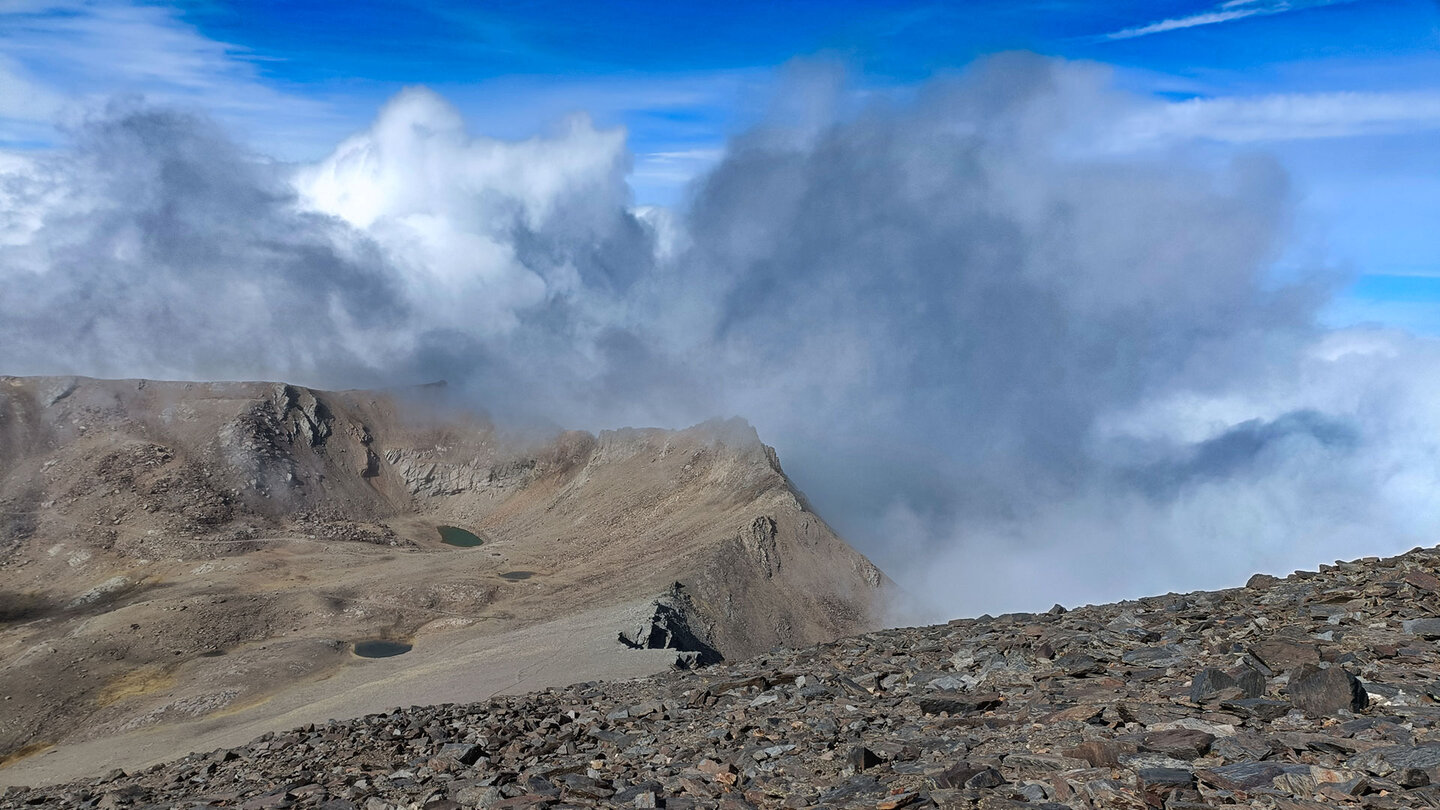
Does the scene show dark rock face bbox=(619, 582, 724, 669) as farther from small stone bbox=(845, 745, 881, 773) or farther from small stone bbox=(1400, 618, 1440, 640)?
small stone bbox=(1400, 618, 1440, 640)

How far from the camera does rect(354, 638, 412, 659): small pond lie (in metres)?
42.3

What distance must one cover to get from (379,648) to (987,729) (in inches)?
1535

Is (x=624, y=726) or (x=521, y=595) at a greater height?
(x=521, y=595)

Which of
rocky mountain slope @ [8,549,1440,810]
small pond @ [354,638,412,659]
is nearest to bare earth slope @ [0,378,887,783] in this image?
small pond @ [354,638,412,659]

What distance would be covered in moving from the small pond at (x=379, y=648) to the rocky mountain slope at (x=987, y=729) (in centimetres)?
2451

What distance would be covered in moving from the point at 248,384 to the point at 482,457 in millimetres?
20628

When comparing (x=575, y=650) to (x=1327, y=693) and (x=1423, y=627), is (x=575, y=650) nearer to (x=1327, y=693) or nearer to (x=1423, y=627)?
(x=1423, y=627)

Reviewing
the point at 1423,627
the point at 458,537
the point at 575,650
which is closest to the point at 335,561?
the point at 458,537

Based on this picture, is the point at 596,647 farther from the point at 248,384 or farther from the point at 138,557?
the point at 248,384

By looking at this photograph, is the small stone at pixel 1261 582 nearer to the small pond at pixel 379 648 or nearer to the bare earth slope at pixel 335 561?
the bare earth slope at pixel 335 561

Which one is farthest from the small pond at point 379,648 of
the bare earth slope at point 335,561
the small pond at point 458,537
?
the small pond at point 458,537

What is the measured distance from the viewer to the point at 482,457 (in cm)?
8288

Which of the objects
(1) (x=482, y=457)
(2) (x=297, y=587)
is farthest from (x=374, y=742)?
(1) (x=482, y=457)

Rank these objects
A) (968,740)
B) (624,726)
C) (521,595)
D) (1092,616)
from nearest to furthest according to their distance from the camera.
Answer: (968,740) → (624,726) → (1092,616) → (521,595)
